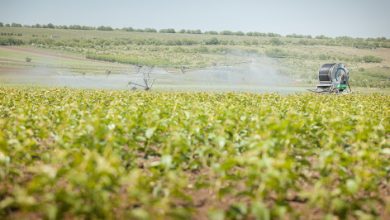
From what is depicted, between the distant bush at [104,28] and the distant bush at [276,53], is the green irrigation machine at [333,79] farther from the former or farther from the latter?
the distant bush at [104,28]

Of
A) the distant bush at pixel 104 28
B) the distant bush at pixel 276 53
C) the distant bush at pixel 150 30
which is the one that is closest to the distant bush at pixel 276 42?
the distant bush at pixel 276 53

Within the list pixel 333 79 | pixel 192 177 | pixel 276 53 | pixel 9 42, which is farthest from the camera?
pixel 276 53

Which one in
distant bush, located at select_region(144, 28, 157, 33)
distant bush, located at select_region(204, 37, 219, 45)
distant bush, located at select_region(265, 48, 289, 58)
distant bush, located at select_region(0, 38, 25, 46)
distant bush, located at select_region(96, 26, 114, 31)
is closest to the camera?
distant bush, located at select_region(0, 38, 25, 46)

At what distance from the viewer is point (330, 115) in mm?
10070

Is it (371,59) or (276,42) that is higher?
(276,42)

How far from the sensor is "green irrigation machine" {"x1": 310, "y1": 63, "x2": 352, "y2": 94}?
113ft

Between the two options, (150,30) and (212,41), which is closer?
(212,41)

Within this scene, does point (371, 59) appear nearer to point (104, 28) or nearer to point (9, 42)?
point (104, 28)

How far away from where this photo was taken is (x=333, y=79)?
34625 mm

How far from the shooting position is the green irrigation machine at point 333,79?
34.4 metres

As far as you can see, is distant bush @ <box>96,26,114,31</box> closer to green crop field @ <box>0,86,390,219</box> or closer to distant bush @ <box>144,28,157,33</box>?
distant bush @ <box>144,28,157,33</box>

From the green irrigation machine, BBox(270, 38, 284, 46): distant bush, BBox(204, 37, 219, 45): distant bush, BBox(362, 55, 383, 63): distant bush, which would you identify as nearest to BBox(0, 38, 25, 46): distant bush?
BBox(204, 37, 219, 45): distant bush

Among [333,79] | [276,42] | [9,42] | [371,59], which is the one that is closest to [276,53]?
[276,42]

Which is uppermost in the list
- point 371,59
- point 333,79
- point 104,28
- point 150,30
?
point 150,30
